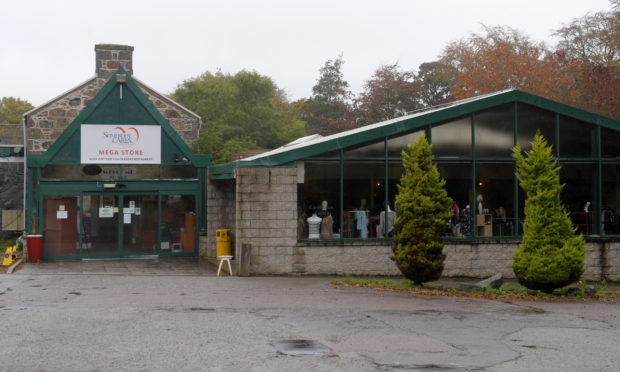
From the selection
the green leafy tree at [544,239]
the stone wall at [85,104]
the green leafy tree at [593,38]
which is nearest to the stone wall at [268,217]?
the green leafy tree at [544,239]

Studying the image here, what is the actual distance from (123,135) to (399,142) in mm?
9936

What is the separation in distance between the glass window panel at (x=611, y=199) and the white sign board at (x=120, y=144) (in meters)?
15.0

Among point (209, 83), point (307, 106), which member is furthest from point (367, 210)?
point (307, 106)

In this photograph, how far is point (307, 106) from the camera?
75375 mm

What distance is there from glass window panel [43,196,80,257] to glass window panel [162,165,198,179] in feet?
10.3

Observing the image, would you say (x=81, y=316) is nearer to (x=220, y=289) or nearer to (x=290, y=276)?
(x=220, y=289)

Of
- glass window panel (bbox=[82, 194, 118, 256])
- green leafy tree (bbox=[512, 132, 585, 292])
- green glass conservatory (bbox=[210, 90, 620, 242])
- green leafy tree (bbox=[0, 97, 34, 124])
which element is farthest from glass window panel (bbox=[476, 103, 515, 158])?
green leafy tree (bbox=[0, 97, 34, 124])

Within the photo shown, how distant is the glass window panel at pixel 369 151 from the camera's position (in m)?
21.7

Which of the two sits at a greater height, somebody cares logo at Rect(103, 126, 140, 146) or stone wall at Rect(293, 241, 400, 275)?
somebody cares logo at Rect(103, 126, 140, 146)

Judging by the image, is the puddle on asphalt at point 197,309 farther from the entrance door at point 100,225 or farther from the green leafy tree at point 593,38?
the green leafy tree at point 593,38

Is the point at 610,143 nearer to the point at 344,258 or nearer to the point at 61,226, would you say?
the point at 344,258

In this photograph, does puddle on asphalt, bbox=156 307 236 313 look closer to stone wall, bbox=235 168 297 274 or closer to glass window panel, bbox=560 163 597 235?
stone wall, bbox=235 168 297 274

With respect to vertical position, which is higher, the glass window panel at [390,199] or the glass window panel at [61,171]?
the glass window panel at [61,171]

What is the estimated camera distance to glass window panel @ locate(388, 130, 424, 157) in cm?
2200
